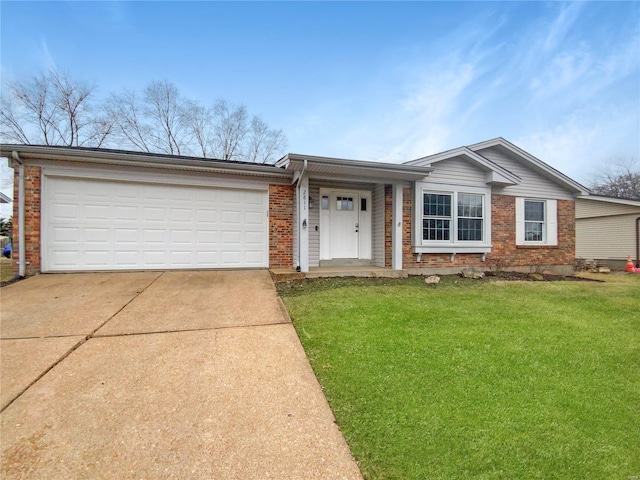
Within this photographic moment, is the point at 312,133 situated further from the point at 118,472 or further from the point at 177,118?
the point at 118,472

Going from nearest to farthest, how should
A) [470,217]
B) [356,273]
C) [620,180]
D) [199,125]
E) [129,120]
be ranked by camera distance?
[356,273] < [470,217] < [129,120] < [199,125] < [620,180]

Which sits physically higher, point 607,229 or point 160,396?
point 607,229

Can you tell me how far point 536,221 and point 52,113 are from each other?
25.8m

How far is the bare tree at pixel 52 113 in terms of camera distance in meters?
17.7

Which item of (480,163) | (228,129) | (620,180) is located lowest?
(480,163)

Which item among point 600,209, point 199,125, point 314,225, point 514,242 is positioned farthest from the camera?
point 199,125

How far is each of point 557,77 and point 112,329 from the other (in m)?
14.8

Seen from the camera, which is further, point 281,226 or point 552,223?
point 552,223

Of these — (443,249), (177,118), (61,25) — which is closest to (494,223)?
(443,249)

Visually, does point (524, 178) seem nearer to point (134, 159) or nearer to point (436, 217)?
point (436, 217)

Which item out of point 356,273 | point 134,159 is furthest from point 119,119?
point 356,273

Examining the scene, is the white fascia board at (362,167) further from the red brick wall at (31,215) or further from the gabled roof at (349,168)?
the red brick wall at (31,215)

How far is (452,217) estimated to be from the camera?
8.98 metres

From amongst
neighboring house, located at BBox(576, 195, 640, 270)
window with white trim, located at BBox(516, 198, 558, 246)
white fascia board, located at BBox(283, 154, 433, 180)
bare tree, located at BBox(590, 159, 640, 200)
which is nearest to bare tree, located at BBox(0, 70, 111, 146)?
white fascia board, located at BBox(283, 154, 433, 180)
